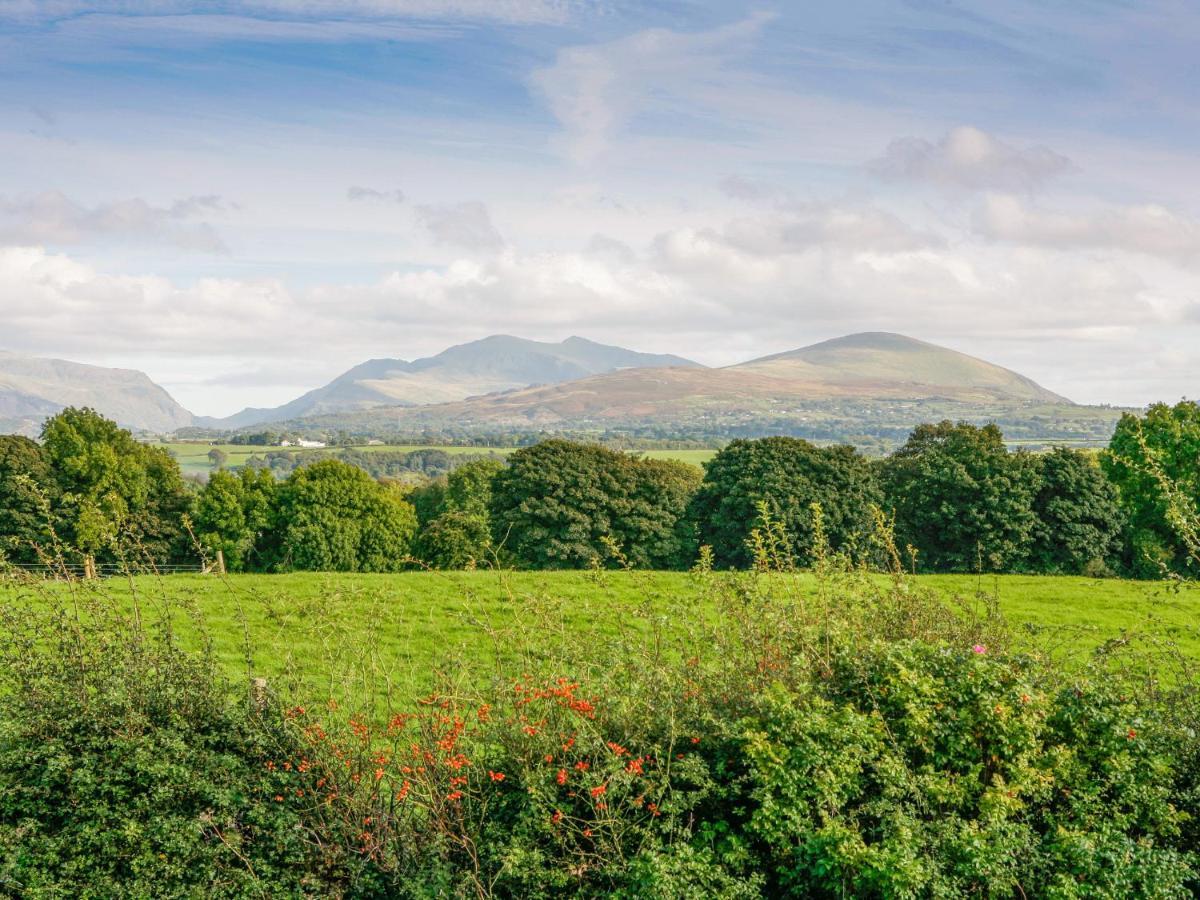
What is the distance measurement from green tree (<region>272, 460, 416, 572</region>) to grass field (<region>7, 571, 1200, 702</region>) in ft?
102

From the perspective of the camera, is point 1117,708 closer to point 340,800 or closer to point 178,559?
point 340,800

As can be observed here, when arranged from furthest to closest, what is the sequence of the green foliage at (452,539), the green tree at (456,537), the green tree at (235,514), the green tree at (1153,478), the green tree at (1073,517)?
1. the green tree at (235,514)
2. the green foliage at (452,539)
3. the green tree at (456,537)
4. the green tree at (1073,517)
5. the green tree at (1153,478)

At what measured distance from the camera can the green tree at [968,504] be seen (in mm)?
37062

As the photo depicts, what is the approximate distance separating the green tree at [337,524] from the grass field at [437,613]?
31.1 metres

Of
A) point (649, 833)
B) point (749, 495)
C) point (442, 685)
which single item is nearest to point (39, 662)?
point (442, 685)

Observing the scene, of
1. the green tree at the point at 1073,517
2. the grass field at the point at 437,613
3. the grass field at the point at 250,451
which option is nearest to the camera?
the grass field at the point at 437,613

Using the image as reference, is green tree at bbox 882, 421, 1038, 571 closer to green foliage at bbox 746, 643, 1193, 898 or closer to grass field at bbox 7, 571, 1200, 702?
grass field at bbox 7, 571, 1200, 702

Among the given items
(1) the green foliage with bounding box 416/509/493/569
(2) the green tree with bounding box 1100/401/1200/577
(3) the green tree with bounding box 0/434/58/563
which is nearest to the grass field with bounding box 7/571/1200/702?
(2) the green tree with bounding box 1100/401/1200/577

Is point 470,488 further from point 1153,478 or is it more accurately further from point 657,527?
point 1153,478

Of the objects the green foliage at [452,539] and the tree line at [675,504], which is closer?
the tree line at [675,504]

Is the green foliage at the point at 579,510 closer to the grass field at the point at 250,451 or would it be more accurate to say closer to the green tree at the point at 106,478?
the green tree at the point at 106,478

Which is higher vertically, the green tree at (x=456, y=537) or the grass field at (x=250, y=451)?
the grass field at (x=250, y=451)

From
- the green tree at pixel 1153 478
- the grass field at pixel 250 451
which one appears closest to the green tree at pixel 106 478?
the green tree at pixel 1153 478

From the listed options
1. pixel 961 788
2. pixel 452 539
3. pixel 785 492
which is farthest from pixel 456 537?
pixel 961 788
